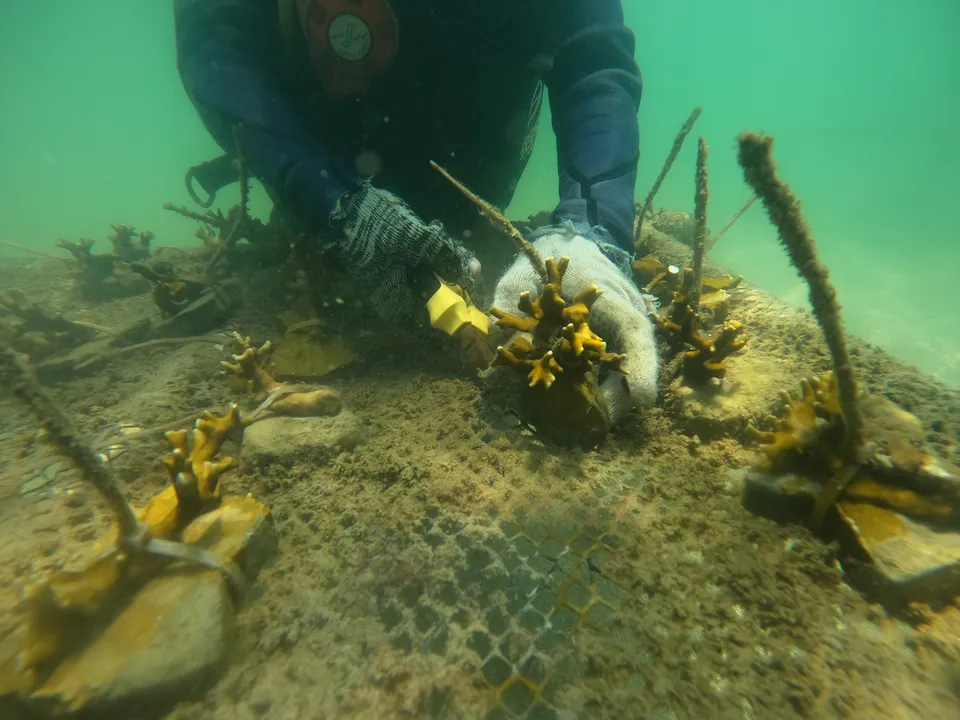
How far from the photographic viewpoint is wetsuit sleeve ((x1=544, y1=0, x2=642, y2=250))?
3.12 m

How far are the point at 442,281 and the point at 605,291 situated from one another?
1016mm

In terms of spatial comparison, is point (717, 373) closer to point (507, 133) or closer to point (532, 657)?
point (532, 657)

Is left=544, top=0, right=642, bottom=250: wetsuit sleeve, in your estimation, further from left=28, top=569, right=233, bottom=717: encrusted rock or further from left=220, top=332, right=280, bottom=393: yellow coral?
left=28, top=569, right=233, bottom=717: encrusted rock

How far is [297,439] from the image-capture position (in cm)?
211

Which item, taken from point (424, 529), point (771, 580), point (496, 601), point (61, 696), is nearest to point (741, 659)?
point (771, 580)

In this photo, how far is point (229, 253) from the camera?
448 centimetres

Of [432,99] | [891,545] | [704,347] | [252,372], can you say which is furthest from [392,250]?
[891,545]

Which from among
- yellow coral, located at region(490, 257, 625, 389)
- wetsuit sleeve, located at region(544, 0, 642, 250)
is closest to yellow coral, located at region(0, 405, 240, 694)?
yellow coral, located at region(490, 257, 625, 389)

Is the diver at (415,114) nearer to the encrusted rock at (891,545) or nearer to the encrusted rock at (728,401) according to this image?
the encrusted rock at (728,401)

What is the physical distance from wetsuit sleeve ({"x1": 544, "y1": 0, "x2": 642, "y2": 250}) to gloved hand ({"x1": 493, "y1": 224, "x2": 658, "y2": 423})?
37cm

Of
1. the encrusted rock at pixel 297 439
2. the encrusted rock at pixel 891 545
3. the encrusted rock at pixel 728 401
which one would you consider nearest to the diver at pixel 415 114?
the encrusted rock at pixel 728 401

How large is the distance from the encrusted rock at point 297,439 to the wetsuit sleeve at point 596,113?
2.20 meters

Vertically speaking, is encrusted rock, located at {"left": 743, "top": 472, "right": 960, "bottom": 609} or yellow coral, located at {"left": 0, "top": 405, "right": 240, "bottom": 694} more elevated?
encrusted rock, located at {"left": 743, "top": 472, "right": 960, "bottom": 609}

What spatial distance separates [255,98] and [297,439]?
263 cm
